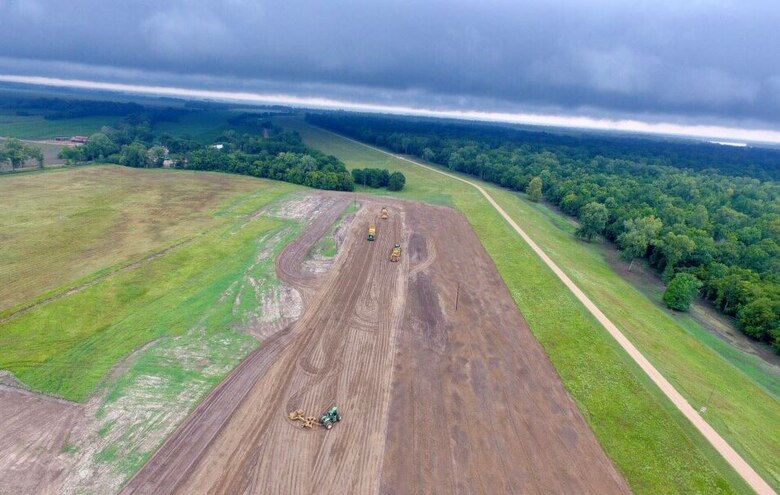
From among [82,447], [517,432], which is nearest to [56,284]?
[82,447]

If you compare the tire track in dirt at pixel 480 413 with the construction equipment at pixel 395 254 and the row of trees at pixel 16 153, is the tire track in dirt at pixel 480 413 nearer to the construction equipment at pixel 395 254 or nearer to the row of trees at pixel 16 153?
the construction equipment at pixel 395 254

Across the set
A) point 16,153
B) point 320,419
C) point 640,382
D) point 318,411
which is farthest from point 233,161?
point 640,382

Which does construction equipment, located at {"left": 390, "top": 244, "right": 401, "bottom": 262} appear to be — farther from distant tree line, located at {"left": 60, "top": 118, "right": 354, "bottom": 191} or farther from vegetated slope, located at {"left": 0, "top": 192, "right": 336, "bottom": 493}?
distant tree line, located at {"left": 60, "top": 118, "right": 354, "bottom": 191}

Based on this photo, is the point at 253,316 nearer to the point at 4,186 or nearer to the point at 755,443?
the point at 755,443

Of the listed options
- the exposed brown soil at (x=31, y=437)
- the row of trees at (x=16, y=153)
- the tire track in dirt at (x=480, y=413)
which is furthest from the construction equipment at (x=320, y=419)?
the row of trees at (x=16, y=153)

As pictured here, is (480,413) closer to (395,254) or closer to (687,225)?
(395,254)

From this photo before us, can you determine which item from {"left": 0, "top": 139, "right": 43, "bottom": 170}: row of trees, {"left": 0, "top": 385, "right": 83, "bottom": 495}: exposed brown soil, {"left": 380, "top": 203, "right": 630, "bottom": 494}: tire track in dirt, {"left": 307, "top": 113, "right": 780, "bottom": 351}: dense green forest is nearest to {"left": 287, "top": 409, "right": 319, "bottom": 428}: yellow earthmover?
{"left": 380, "top": 203, "right": 630, "bottom": 494}: tire track in dirt
